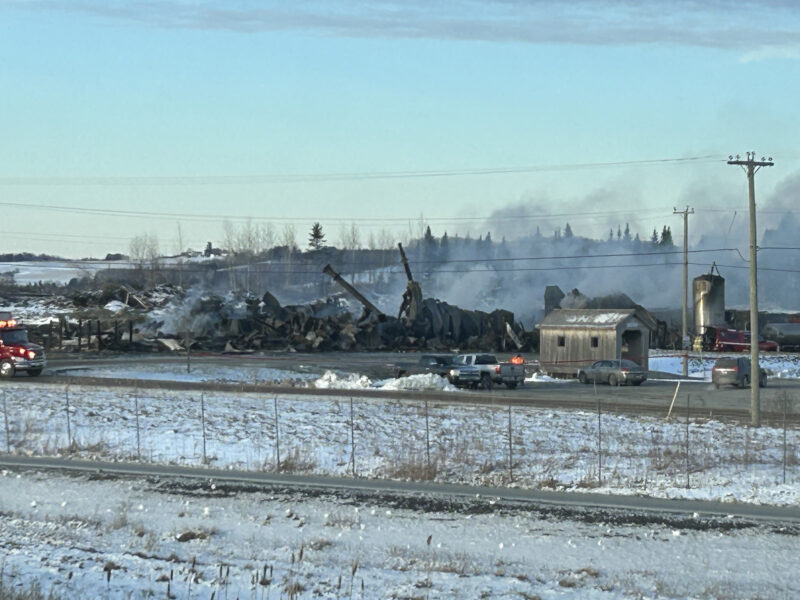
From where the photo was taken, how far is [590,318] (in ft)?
182

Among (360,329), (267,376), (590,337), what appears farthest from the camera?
(360,329)

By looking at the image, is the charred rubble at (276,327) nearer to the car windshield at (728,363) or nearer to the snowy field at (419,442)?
the car windshield at (728,363)

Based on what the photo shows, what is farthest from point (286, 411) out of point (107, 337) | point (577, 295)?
point (577, 295)

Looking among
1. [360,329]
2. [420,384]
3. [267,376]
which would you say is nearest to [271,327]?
[360,329]

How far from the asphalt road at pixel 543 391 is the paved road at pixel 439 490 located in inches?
556

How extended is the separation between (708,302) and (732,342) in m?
5.32

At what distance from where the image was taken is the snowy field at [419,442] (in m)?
22.9

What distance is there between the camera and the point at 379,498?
2038 cm

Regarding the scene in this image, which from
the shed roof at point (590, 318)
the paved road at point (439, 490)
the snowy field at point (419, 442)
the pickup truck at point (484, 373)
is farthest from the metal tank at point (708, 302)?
the paved road at point (439, 490)

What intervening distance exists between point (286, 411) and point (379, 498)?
14095mm

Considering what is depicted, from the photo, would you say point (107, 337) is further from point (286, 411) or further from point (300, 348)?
point (286, 411)

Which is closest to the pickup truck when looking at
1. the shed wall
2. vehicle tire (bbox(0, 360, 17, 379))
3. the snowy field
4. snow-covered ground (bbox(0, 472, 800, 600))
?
the shed wall

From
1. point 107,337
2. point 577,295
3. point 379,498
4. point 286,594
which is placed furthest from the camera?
point 577,295

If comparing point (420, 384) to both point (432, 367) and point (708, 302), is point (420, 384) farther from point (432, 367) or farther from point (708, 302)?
point (708, 302)
